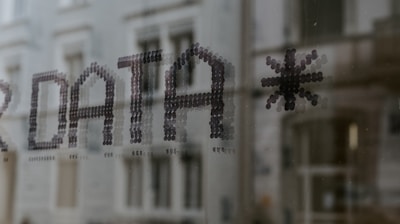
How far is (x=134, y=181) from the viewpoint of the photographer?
773 mm

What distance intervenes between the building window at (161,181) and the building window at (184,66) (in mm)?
110

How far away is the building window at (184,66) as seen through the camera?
711 millimetres

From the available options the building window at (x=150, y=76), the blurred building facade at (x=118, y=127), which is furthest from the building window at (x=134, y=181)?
the building window at (x=150, y=76)

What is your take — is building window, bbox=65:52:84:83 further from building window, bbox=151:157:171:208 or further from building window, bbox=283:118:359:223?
building window, bbox=283:118:359:223

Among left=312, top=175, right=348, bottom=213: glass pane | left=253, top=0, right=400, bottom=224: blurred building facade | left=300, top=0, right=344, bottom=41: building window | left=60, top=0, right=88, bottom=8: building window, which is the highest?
left=60, top=0, right=88, bottom=8: building window

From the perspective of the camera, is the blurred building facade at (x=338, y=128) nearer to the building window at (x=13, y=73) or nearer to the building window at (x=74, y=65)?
the building window at (x=74, y=65)

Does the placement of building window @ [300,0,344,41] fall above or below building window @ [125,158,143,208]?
above

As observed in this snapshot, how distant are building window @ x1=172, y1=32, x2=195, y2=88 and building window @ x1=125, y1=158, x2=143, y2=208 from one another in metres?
0.13

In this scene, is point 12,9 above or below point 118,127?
above

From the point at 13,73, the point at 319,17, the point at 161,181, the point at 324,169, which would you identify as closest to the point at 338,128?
the point at 324,169

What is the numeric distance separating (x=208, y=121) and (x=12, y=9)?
0.44 metres

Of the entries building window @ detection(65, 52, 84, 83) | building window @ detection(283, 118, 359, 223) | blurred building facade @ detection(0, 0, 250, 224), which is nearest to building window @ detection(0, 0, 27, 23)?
blurred building facade @ detection(0, 0, 250, 224)

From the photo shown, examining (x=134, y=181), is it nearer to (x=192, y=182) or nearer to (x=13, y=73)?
(x=192, y=182)

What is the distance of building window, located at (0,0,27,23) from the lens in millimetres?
896
